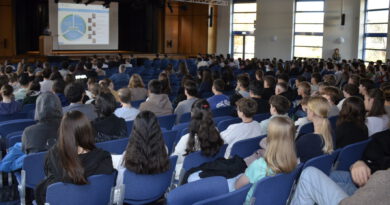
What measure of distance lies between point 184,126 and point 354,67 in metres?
9.85

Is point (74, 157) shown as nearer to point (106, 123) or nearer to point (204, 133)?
point (204, 133)

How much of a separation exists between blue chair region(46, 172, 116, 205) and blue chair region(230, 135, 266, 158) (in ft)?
4.32

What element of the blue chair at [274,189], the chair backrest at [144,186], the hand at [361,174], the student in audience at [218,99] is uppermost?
the student in audience at [218,99]

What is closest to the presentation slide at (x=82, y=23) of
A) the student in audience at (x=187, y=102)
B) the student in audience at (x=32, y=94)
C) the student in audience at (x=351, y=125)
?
the student in audience at (x=32, y=94)

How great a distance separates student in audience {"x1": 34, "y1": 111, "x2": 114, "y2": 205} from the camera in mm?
2885

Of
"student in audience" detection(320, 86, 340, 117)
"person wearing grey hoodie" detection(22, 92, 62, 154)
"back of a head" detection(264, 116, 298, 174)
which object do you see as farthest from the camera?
"student in audience" detection(320, 86, 340, 117)

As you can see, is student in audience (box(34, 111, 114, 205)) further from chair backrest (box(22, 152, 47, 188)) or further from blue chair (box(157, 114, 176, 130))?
blue chair (box(157, 114, 176, 130))

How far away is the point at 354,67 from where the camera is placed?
13.5 meters

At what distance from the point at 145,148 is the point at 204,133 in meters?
0.66

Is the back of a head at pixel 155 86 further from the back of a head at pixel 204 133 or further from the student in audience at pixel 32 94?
the back of a head at pixel 204 133

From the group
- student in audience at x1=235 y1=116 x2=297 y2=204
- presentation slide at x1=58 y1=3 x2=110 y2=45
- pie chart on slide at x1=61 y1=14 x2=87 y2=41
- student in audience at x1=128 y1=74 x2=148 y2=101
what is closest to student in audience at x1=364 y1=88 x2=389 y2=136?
student in audience at x1=235 y1=116 x2=297 y2=204

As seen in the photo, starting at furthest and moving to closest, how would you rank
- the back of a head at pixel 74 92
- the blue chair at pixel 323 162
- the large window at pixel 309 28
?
the large window at pixel 309 28 < the back of a head at pixel 74 92 < the blue chair at pixel 323 162

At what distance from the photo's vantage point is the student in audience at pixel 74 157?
2885mm

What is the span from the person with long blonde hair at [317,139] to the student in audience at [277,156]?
72cm
